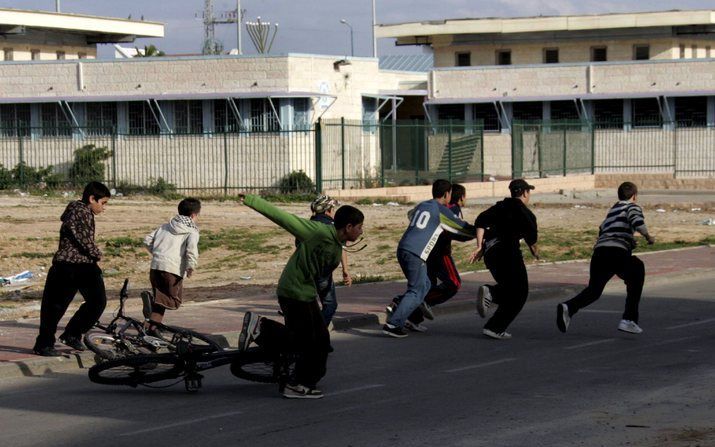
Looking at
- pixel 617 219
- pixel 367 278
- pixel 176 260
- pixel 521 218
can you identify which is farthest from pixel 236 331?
pixel 367 278

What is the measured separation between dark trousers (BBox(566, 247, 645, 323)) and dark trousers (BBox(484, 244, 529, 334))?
60cm

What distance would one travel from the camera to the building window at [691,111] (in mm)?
49625

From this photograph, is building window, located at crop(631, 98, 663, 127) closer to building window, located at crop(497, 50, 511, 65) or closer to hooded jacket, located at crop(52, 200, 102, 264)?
building window, located at crop(497, 50, 511, 65)

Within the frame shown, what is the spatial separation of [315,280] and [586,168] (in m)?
40.2

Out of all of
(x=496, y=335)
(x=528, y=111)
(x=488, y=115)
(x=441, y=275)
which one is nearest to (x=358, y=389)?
(x=496, y=335)

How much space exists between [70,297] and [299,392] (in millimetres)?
3111

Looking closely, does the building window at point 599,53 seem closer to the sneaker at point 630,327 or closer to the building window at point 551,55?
the building window at point 551,55

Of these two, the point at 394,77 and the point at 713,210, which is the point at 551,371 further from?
the point at 394,77

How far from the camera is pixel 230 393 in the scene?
10.5 m

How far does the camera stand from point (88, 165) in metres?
41.0

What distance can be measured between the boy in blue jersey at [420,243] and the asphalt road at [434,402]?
447mm

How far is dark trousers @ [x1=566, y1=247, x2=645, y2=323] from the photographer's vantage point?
13.7 m

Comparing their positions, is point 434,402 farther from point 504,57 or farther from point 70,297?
point 504,57

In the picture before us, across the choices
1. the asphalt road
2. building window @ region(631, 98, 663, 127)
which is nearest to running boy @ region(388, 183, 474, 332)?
the asphalt road
